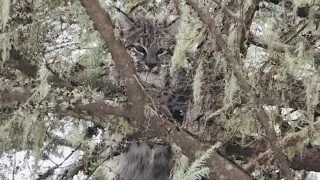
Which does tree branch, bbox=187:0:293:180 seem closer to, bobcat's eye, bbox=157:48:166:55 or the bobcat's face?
A: the bobcat's face

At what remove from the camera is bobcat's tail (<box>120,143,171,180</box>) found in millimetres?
2703

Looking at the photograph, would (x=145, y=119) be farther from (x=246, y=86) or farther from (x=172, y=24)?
(x=172, y=24)

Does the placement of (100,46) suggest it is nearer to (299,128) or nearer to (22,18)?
(22,18)

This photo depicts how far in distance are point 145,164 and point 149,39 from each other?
2.79ft

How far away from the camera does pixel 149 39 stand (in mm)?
3316

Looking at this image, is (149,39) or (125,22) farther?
(149,39)

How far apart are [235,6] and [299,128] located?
0.51 meters

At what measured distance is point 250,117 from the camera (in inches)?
81.6

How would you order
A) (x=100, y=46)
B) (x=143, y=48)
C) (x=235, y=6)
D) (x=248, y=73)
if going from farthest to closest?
(x=143, y=48)
(x=100, y=46)
(x=235, y=6)
(x=248, y=73)

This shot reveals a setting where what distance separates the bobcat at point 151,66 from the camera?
2.70m

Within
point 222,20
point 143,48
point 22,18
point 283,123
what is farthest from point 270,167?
point 143,48

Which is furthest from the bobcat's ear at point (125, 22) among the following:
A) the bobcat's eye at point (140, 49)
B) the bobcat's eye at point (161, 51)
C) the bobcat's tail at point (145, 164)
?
the bobcat's tail at point (145, 164)

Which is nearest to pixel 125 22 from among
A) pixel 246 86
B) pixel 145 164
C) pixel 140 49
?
pixel 140 49

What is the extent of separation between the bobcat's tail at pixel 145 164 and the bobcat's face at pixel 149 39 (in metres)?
0.50
